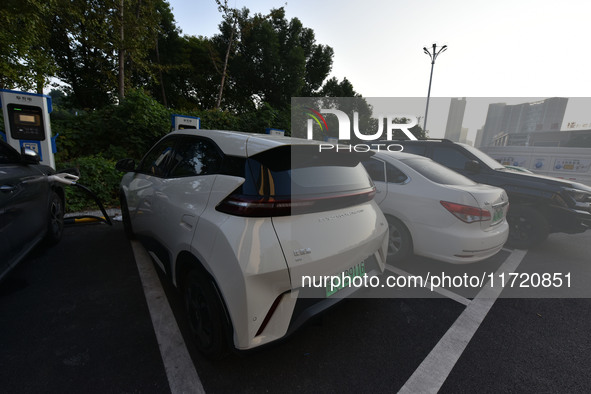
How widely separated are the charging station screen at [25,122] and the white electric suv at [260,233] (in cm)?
468

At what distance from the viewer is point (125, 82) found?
12344 mm

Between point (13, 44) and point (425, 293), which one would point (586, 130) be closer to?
point (425, 293)

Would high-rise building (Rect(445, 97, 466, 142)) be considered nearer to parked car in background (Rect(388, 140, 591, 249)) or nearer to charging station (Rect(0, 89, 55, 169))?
parked car in background (Rect(388, 140, 591, 249))

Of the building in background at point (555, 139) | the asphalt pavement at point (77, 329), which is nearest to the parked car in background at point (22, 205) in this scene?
the asphalt pavement at point (77, 329)

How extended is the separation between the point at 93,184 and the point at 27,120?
4.91ft

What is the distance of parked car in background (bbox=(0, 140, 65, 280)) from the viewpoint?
228cm

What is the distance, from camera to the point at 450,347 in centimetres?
214

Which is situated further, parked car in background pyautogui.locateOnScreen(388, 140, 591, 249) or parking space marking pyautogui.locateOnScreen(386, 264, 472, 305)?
parked car in background pyautogui.locateOnScreen(388, 140, 591, 249)

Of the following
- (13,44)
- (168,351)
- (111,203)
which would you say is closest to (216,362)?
(168,351)

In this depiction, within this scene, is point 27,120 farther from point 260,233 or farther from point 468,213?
point 468,213

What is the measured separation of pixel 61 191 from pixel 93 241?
92cm

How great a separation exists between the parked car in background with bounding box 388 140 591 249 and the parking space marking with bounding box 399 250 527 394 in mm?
1980

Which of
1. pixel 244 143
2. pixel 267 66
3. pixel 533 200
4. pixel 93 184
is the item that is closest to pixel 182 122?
pixel 93 184

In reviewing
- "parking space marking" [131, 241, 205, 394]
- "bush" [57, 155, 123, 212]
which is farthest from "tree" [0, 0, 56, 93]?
"parking space marking" [131, 241, 205, 394]
